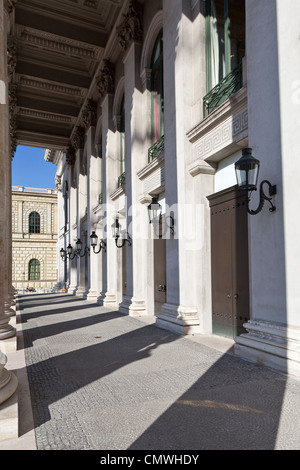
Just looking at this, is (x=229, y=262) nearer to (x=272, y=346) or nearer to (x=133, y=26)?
(x=272, y=346)

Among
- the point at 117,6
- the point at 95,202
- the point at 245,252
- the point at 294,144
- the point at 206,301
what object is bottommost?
the point at 206,301

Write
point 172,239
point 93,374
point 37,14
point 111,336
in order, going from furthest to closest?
point 37,14, point 172,239, point 111,336, point 93,374

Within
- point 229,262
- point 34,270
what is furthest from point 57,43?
point 34,270

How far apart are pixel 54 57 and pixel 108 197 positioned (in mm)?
9240

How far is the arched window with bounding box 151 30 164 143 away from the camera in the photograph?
41.2 ft

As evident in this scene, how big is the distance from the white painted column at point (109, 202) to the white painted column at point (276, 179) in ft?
35.4

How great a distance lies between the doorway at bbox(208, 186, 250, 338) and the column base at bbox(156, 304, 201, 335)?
542 millimetres

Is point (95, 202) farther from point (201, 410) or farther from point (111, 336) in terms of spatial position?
point (201, 410)

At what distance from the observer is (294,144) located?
5.45 m

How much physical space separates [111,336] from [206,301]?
257 cm

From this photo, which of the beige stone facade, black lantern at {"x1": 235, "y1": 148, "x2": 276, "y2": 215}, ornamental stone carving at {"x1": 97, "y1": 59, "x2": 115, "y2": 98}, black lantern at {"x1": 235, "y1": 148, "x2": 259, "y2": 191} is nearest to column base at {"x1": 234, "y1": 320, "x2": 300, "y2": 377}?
black lantern at {"x1": 235, "y1": 148, "x2": 276, "y2": 215}

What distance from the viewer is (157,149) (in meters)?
12.1

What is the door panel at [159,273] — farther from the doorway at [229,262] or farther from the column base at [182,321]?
the doorway at [229,262]
